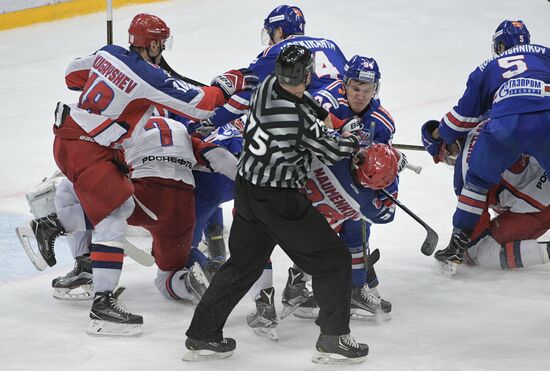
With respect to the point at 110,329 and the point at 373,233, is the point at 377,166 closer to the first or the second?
the point at 110,329

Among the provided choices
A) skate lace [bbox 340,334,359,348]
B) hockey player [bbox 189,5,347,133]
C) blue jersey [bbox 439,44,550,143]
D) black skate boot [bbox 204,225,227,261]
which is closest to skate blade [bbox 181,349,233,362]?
skate lace [bbox 340,334,359,348]

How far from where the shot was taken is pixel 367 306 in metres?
4.45

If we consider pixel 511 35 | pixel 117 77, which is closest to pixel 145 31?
pixel 117 77

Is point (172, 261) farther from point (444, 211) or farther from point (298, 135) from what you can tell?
point (444, 211)

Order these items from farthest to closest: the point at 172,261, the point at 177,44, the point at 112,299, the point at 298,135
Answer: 1. the point at 177,44
2. the point at 172,261
3. the point at 112,299
4. the point at 298,135

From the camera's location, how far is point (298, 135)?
3736 millimetres

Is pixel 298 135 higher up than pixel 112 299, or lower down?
higher up

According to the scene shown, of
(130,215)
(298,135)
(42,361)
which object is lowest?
(42,361)

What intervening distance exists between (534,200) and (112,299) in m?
2.00

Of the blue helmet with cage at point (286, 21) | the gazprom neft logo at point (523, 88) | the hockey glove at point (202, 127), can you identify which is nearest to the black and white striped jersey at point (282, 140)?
the hockey glove at point (202, 127)

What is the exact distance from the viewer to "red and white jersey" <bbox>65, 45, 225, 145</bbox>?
4.20 m

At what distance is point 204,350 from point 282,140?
0.83m

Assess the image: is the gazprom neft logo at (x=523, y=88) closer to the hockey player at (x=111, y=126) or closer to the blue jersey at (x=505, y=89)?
the blue jersey at (x=505, y=89)

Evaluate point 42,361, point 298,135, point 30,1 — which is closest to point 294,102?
point 298,135
